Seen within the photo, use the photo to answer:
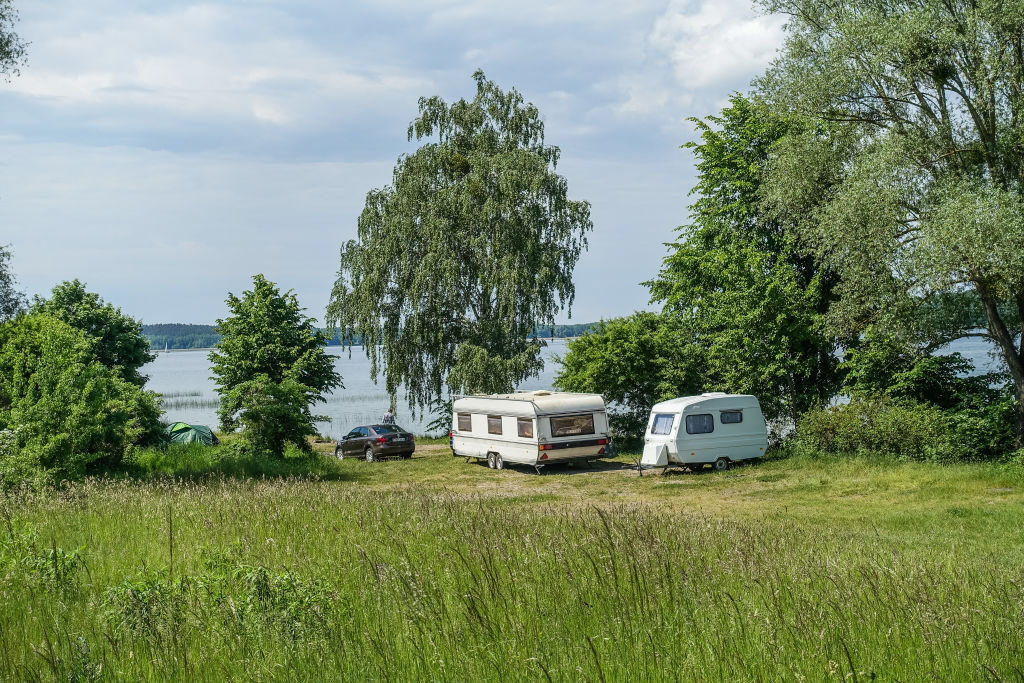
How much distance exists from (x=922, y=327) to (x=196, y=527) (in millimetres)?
20347

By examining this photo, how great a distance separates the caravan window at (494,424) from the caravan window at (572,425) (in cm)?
256

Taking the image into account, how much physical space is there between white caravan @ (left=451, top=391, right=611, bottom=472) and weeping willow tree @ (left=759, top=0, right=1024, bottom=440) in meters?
8.68

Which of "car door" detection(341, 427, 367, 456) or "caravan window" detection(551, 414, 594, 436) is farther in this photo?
"car door" detection(341, 427, 367, 456)

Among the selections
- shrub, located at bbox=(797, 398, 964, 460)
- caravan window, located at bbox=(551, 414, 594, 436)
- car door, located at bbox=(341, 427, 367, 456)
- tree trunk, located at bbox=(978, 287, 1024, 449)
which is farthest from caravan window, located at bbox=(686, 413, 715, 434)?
car door, located at bbox=(341, 427, 367, 456)

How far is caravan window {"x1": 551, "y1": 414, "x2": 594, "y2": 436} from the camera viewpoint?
1046 inches

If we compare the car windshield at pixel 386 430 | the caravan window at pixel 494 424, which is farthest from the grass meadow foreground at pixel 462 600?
the car windshield at pixel 386 430

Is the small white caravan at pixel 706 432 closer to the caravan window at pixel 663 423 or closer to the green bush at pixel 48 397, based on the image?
the caravan window at pixel 663 423

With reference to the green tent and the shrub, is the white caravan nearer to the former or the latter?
the shrub

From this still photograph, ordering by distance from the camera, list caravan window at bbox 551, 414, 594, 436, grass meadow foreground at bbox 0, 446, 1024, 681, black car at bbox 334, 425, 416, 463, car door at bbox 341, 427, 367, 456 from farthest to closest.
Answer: car door at bbox 341, 427, 367, 456
black car at bbox 334, 425, 416, 463
caravan window at bbox 551, 414, 594, 436
grass meadow foreground at bbox 0, 446, 1024, 681

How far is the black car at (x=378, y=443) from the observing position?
32281 millimetres

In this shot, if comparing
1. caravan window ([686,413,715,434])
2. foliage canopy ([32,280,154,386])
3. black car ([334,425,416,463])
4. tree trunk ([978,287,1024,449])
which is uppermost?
foliage canopy ([32,280,154,386])

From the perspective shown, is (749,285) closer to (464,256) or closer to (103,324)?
(464,256)

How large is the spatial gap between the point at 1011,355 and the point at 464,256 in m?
21.9

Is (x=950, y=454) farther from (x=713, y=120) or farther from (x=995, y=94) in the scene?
(x=713, y=120)
